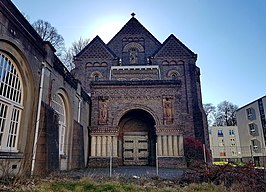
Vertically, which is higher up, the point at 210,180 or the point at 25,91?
the point at 25,91

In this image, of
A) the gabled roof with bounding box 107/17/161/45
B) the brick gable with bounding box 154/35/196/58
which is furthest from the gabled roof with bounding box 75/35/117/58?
the brick gable with bounding box 154/35/196/58

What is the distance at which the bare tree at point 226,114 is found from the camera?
52219 millimetres

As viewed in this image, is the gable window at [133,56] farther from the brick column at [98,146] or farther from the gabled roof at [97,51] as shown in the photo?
the brick column at [98,146]

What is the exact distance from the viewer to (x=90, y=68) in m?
24.7

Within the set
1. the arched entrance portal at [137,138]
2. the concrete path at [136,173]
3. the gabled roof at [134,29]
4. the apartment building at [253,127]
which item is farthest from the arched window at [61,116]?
the apartment building at [253,127]

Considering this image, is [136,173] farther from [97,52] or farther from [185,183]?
[97,52]

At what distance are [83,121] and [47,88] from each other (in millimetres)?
5785

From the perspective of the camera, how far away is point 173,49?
2466cm

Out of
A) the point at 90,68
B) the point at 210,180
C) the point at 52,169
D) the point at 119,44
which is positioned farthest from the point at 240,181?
the point at 119,44

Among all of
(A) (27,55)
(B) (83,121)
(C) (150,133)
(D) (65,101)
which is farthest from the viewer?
(C) (150,133)

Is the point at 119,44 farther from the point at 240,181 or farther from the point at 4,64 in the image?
the point at 240,181

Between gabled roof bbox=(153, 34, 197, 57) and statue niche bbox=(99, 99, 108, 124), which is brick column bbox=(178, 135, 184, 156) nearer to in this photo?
statue niche bbox=(99, 99, 108, 124)

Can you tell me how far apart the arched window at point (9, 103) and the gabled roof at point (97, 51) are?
55.6 ft

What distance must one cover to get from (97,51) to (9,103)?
59.7ft
